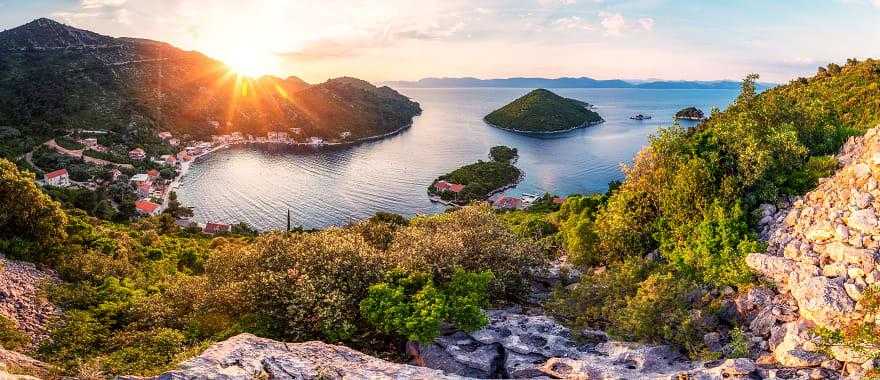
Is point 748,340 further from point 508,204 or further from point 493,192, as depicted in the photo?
point 493,192

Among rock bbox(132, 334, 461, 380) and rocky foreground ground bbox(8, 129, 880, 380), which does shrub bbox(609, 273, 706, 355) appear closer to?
rocky foreground ground bbox(8, 129, 880, 380)

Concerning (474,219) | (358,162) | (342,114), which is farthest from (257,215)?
(342,114)

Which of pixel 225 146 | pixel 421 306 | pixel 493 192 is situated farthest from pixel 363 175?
pixel 421 306

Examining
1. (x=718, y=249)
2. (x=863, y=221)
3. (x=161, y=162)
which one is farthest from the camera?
(x=161, y=162)

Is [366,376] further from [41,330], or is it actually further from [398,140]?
[398,140]

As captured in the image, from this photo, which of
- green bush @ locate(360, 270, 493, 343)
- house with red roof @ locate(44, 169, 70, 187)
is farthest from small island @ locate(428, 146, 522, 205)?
green bush @ locate(360, 270, 493, 343)

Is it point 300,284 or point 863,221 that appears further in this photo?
point 300,284
